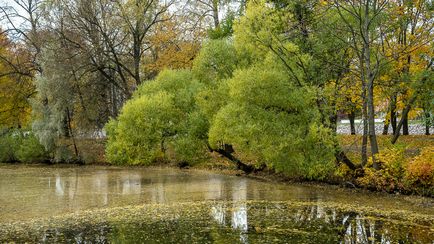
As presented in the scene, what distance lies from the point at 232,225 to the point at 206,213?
1.99 metres

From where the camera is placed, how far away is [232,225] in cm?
1197

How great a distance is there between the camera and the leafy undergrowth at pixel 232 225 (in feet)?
35.0

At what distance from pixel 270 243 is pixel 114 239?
11.4 ft

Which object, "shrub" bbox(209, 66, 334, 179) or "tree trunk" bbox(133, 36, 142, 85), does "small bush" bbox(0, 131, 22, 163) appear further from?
"shrub" bbox(209, 66, 334, 179)

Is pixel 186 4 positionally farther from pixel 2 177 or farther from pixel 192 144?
pixel 2 177

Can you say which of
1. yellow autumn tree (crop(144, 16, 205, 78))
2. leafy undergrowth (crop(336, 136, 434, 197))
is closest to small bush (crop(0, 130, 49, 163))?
yellow autumn tree (crop(144, 16, 205, 78))

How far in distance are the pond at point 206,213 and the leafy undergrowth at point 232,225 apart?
23 mm

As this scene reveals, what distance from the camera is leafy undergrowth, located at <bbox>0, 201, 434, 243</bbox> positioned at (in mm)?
10672

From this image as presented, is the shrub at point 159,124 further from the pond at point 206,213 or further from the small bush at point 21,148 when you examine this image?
the small bush at point 21,148

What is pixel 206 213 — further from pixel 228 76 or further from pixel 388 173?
pixel 228 76

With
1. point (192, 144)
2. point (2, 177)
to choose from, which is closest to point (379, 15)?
point (192, 144)

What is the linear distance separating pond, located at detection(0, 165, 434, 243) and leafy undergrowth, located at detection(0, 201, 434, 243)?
2cm

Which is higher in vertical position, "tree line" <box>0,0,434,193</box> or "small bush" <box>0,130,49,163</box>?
"tree line" <box>0,0,434,193</box>

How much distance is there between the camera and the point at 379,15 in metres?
19.3
